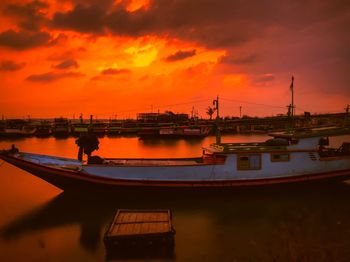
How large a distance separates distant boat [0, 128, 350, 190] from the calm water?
961mm

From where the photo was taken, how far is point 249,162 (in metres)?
18.3

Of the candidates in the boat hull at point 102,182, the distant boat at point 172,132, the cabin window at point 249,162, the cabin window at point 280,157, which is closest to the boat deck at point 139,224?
the boat hull at point 102,182

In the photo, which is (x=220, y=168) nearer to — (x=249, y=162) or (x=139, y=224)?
(x=249, y=162)

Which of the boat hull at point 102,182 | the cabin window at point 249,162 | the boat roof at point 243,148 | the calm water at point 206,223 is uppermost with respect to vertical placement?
the boat roof at point 243,148

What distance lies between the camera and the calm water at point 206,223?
1177 cm

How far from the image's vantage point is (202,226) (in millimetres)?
14500

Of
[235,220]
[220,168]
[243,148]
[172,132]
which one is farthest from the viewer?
[172,132]

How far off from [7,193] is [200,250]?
15.0 meters

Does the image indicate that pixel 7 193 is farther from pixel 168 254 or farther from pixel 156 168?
pixel 168 254

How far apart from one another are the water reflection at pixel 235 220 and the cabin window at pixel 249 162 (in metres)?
1.45

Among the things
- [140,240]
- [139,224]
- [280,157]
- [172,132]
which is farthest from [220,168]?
[172,132]

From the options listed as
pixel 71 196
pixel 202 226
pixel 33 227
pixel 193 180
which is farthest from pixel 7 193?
pixel 202 226

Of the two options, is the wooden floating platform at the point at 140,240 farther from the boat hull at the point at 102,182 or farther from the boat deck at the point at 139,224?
the boat hull at the point at 102,182

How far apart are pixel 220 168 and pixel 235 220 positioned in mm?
3553
